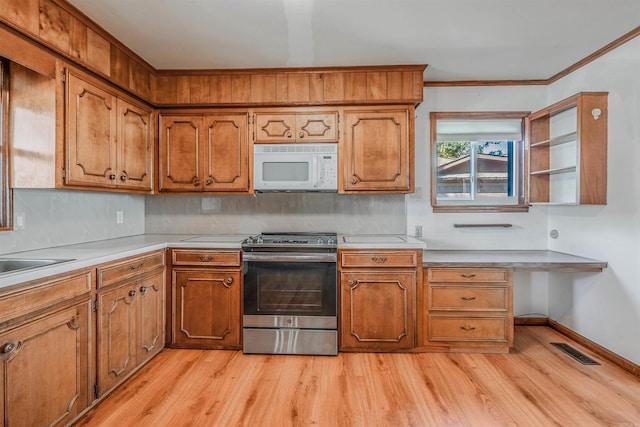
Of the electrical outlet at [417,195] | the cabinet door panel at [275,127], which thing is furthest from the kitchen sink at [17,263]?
the electrical outlet at [417,195]

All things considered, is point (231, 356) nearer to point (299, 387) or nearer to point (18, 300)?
point (299, 387)

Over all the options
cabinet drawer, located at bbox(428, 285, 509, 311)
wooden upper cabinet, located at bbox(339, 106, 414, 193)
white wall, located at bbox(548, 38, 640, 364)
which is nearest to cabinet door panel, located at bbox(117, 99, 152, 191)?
wooden upper cabinet, located at bbox(339, 106, 414, 193)

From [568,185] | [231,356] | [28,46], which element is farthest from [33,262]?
[568,185]

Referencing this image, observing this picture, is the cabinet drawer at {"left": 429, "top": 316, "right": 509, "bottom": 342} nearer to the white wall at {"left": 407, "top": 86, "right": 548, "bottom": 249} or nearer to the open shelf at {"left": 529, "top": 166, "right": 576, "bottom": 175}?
the white wall at {"left": 407, "top": 86, "right": 548, "bottom": 249}

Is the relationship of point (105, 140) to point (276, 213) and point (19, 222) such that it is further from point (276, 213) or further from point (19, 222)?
point (276, 213)

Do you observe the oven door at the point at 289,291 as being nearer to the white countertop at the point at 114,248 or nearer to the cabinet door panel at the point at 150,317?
the white countertop at the point at 114,248

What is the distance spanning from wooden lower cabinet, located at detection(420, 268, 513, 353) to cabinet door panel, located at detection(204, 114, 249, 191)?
1765mm

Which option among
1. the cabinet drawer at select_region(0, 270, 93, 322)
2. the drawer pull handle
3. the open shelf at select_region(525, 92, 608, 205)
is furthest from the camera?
the open shelf at select_region(525, 92, 608, 205)

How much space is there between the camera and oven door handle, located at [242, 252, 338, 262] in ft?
8.26

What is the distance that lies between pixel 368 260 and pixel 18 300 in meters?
2.01

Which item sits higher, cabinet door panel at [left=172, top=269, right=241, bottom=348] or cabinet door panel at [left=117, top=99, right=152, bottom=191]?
cabinet door panel at [left=117, top=99, right=152, bottom=191]

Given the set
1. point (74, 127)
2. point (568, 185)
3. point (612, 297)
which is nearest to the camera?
point (74, 127)

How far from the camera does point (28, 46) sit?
5.55 feet

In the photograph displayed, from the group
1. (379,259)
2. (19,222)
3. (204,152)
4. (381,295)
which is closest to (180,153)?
(204,152)
